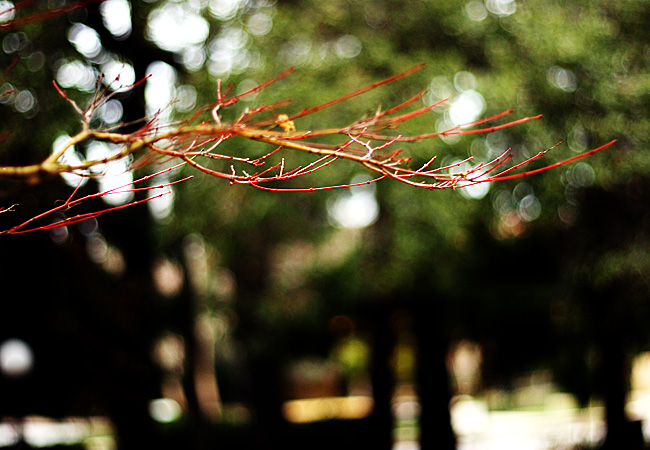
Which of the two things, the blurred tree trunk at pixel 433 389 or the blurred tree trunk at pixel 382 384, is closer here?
the blurred tree trunk at pixel 433 389

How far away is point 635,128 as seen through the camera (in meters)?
6.98

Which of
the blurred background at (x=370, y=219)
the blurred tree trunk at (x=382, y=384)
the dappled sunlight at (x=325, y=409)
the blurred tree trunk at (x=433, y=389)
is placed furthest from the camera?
the dappled sunlight at (x=325, y=409)

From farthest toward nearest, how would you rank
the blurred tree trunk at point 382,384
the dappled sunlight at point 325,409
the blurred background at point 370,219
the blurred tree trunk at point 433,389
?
1. the dappled sunlight at point 325,409
2. the blurred tree trunk at point 382,384
3. the blurred tree trunk at point 433,389
4. the blurred background at point 370,219

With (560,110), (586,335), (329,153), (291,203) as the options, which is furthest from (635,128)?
(329,153)

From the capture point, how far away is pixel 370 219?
9484 millimetres

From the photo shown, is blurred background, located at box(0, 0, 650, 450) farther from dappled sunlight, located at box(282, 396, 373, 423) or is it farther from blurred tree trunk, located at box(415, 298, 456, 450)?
dappled sunlight, located at box(282, 396, 373, 423)

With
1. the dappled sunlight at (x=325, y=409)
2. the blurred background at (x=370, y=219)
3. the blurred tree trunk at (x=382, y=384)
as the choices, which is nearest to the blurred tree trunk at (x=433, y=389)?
the blurred background at (x=370, y=219)

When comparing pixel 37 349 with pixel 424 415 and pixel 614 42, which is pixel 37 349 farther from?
pixel 614 42

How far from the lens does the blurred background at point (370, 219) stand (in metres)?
7.23

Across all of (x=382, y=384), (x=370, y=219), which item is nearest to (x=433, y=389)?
(x=382, y=384)

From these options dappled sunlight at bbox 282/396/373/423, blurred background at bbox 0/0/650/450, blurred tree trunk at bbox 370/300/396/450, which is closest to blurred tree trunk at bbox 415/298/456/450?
blurred background at bbox 0/0/650/450

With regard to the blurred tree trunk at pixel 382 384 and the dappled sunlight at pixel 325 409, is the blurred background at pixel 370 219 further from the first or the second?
the dappled sunlight at pixel 325 409

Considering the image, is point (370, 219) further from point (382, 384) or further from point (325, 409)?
point (325, 409)

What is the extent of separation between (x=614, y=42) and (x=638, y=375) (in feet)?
85.9
